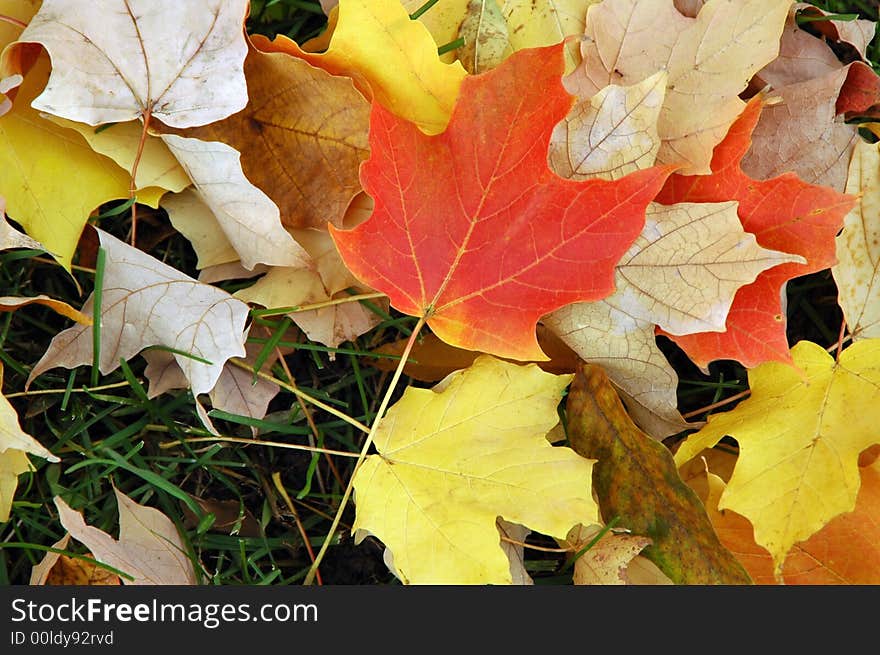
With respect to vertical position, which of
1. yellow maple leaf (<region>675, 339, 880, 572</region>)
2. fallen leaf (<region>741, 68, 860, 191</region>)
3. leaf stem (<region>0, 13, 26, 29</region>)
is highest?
leaf stem (<region>0, 13, 26, 29</region>)

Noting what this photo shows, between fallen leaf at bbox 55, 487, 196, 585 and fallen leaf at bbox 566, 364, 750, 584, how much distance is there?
1.63ft

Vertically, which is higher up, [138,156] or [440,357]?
[138,156]

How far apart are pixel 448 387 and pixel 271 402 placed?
29cm

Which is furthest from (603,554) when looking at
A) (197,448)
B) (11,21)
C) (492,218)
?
(11,21)

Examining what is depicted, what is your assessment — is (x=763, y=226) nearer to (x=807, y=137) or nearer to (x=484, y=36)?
(x=807, y=137)

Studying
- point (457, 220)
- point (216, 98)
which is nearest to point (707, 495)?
point (457, 220)

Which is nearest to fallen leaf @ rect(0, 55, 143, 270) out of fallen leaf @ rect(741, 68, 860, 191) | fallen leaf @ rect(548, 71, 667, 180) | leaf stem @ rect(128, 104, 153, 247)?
leaf stem @ rect(128, 104, 153, 247)

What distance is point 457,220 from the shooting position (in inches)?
35.6

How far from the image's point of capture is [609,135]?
93 centimetres

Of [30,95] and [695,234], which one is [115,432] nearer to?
[30,95]

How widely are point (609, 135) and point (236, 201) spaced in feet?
1.37

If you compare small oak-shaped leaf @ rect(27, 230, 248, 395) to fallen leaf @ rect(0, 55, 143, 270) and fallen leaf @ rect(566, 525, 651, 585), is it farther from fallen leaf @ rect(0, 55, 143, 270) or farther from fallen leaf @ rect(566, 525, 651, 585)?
fallen leaf @ rect(566, 525, 651, 585)

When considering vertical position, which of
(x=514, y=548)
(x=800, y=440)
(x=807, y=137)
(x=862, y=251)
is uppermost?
(x=807, y=137)

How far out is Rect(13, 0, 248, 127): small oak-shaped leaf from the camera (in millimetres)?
911
